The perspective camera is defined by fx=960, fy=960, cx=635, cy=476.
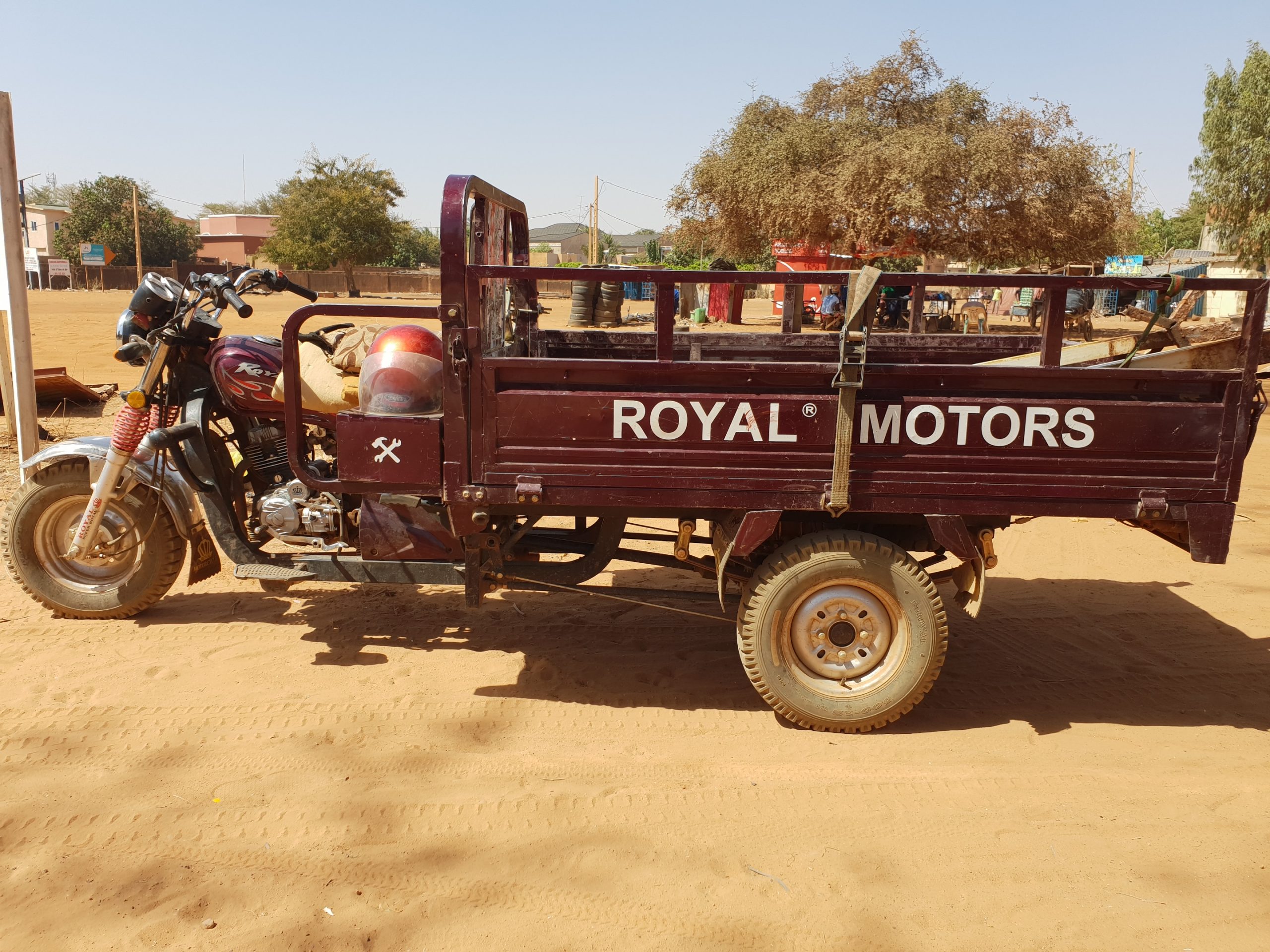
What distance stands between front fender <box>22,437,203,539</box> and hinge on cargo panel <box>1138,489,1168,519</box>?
403 centimetres

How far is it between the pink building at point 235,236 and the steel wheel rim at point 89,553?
5255 cm

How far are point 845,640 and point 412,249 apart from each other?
198 feet

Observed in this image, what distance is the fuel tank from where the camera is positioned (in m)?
4.33

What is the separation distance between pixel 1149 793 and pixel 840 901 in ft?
4.45

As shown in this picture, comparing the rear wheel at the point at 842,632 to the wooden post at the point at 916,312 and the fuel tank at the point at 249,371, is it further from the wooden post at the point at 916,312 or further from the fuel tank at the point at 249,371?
the fuel tank at the point at 249,371

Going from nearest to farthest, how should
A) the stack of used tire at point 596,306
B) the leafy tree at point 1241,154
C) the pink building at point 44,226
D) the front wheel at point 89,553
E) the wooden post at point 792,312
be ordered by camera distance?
the front wheel at point 89,553 < the wooden post at point 792,312 < the stack of used tire at point 596,306 < the leafy tree at point 1241,154 < the pink building at point 44,226

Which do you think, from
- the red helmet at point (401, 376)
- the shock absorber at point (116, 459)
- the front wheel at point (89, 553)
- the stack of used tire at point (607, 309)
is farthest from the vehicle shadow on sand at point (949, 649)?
the stack of used tire at point (607, 309)

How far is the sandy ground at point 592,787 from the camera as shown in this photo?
267 centimetres

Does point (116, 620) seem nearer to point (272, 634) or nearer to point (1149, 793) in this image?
point (272, 634)

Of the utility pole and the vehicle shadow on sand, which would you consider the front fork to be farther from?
the utility pole

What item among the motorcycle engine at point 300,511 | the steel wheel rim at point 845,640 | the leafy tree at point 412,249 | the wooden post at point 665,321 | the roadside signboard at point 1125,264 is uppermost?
the leafy tree at point 412,249

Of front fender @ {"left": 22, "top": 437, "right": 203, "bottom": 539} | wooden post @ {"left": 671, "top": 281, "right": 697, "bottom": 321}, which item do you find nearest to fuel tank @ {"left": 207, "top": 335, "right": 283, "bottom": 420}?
front fender @ {"left": 22, "top": 437, "right": 203, "bottom": 539}

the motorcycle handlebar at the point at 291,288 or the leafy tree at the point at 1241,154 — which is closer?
the motorcycle handlebar at the point at 291,288

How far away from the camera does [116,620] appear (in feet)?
15.4
